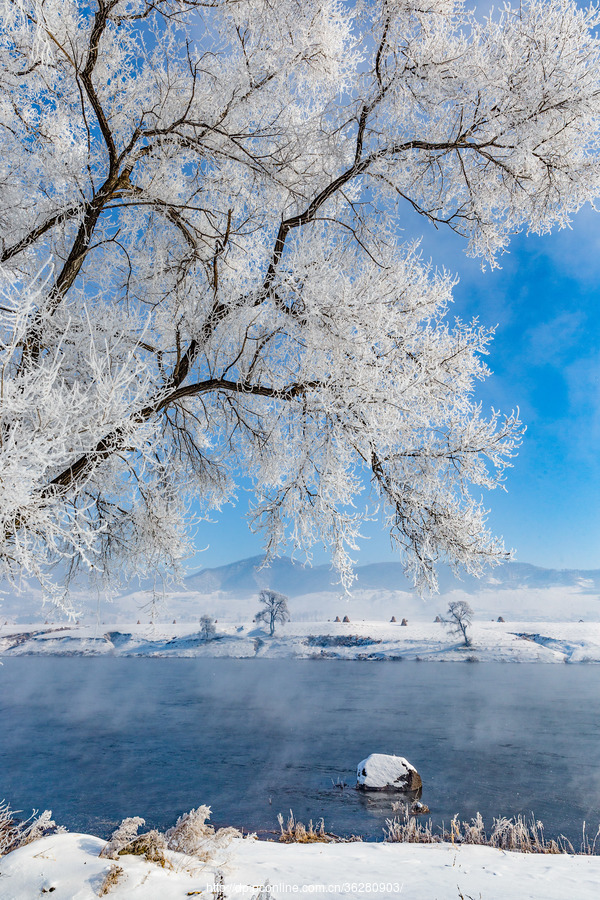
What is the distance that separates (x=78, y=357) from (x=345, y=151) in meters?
3.61

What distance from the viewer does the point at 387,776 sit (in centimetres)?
1141

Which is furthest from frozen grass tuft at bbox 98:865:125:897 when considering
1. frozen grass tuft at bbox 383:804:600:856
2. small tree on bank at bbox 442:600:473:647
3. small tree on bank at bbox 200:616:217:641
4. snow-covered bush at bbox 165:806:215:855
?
small tree on bank at bbox 200:616:217:641

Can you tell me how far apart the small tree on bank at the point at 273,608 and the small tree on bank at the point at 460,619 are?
63.0ft

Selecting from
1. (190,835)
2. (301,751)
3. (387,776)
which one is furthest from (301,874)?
(301,751)

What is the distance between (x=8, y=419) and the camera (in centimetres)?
305

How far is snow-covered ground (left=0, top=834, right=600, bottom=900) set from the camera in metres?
2.84

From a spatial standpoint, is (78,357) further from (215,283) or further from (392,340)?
(392,340)

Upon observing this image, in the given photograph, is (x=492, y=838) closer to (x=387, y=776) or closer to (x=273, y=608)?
(x=387, y=776)

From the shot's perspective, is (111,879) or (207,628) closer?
(111,879)

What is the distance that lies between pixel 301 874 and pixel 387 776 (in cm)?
862

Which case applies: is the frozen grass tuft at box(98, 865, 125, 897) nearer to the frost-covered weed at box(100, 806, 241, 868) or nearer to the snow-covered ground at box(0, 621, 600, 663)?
the frost-covered weed at box(100, 806, 241, 868)

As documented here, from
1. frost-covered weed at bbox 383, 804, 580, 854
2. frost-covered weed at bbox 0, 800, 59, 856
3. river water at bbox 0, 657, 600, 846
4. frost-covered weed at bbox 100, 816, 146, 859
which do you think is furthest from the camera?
river water at bbox 0, 657, 600, 846

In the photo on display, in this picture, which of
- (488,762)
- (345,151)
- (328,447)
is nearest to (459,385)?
A: (328,447)

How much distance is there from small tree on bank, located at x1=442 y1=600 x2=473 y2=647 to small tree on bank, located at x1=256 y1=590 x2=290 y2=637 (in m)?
19.2
